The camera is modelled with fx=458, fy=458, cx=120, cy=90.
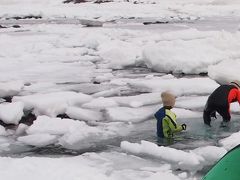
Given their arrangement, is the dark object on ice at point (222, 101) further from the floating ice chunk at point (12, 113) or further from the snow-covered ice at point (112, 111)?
the floating ice chunk at point (12, 113)

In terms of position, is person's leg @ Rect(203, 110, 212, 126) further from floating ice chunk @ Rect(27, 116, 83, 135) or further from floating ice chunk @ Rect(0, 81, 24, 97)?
floating ice chunk @ Rect(0, 81, 24, 97)

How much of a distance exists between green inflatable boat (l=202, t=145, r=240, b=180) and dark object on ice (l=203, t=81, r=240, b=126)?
323 cm

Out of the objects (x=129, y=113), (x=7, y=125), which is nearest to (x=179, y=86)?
(x=129, y=113)

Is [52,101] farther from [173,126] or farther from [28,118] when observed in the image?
[173,126]

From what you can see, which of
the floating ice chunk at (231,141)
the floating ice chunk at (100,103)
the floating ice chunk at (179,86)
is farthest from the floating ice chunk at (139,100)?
the floating ice chunk at (231,141)

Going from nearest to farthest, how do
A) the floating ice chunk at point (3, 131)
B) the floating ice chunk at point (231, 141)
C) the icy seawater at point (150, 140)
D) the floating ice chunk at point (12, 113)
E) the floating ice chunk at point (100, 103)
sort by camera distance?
the floating ice chunk at point (231, 141)
the icy seawater at point (150, 140)
the floating ice chunk at point (3, 131)
the floating ice chunk at point (12, 113)
the floating ice chunk at point (100, 103)

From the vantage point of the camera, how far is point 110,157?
15.3 feet

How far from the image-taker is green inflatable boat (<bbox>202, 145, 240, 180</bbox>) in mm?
2426

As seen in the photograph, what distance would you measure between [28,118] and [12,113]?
270 mm

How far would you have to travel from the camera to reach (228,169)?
8.11ft

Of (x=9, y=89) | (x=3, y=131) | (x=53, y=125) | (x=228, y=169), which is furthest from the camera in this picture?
(x=9, y=89)

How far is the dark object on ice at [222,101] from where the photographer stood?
18.8 feet

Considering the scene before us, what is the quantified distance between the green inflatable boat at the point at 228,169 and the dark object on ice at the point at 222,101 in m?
3.23

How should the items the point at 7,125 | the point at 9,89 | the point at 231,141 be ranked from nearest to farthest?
the point at 231,141
the point at 7,125
the point at 9,89
